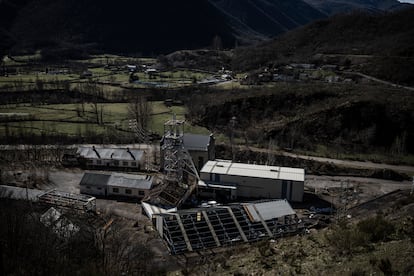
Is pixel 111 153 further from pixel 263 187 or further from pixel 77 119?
pixel 77 119

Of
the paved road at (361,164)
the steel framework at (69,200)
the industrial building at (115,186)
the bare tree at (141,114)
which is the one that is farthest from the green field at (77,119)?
the steel framework at (69,200)

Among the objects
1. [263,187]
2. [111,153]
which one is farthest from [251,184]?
[111,153]

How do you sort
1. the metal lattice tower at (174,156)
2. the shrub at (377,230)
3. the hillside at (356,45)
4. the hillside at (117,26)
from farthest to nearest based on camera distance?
the hillside at (117,26) < the hillside at (356,45) < the metal lattice tower at (174,156) < the shrub at (377,230)

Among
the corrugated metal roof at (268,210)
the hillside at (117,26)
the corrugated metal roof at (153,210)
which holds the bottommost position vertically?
the corrugated metal roof at (153,210)

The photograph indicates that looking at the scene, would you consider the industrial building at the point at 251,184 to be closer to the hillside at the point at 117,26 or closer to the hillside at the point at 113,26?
the hillside at the point at 113,26

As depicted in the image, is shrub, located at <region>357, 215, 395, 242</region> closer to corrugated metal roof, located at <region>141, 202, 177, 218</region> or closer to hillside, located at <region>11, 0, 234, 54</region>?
corrugated metal roof, located at <region>141, 202, 177, 218</region>
